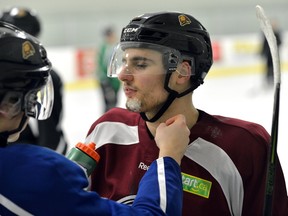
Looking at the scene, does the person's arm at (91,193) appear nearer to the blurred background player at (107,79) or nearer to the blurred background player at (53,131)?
the blurred background player at (53,131)

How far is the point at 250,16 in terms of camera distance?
42.3ft

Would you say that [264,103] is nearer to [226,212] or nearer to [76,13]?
[76,13]

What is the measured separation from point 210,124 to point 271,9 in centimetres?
1195

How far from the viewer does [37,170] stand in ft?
4.08

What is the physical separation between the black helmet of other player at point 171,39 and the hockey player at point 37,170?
37 centimetres

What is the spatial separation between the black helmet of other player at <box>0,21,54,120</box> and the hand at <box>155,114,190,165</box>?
1.04 feet

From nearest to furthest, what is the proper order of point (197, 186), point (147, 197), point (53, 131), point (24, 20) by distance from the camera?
1. point (147, 197)
2. point (197, 186)
3. point (53, 131)
4. point (24, 20)

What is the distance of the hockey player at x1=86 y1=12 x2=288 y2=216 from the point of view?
1.68 meters

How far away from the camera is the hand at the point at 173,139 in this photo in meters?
1.44

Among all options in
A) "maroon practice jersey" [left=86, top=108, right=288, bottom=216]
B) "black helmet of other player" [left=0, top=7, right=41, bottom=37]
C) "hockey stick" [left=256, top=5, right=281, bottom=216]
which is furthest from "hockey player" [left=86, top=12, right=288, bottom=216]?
"black helmet of other player" [left=0, top=7, right=41, bottom=37]

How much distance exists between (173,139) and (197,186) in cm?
25

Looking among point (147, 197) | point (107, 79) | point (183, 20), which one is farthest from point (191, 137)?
point (107, 79)

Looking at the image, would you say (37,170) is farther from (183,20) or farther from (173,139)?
(183,20)

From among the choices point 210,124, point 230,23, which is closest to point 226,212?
point 210,124
